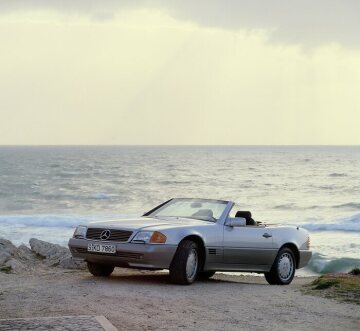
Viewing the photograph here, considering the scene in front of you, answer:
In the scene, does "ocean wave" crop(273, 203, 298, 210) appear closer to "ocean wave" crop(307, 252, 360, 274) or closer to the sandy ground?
"ocean wave" crop(307, 252, 360, 274)

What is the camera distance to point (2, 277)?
47.8 feet

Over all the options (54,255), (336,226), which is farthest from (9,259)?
(336,226)

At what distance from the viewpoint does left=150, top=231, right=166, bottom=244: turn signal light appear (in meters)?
12.9

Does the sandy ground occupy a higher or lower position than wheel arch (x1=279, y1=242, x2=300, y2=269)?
lower

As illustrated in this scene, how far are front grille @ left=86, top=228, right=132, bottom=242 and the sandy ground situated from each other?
2.19 ft

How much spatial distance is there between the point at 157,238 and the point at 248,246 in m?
1.97

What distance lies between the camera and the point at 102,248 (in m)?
13.1

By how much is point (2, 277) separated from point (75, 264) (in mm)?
2986

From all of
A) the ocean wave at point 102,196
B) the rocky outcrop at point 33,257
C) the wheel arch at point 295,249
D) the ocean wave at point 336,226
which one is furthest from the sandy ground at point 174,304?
the ocean wave at point 102,196

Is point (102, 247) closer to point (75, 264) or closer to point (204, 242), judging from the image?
point (204, 242)

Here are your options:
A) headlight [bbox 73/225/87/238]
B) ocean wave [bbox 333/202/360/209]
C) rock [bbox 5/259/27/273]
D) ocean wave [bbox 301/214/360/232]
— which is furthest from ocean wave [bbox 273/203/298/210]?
headlight [bbox 73/225/87/238]

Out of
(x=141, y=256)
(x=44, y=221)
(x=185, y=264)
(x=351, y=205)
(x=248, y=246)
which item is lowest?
(x=44, y=221)

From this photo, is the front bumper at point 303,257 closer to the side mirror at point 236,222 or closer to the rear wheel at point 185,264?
the side mirror at point 236,222

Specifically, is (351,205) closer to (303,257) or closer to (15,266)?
(303,257)
